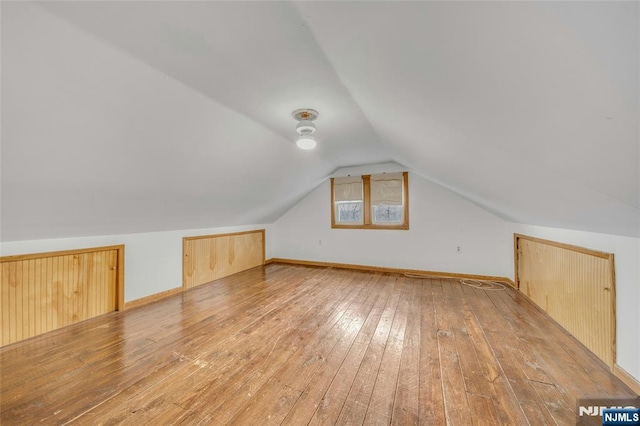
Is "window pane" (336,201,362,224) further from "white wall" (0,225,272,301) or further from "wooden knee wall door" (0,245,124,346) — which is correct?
"wooden knee wall door" (0,245,124,346)

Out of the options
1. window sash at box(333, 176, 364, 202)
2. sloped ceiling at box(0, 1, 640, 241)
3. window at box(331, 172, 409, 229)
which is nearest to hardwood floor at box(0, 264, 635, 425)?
sloped ceiling at box(0, 1, 640, 241)

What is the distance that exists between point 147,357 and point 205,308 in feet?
3.45

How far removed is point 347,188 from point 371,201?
1.93 ft

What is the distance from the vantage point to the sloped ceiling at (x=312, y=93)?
0.79 m

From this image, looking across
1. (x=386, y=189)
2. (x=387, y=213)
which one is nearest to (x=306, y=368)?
(x=387, y=213)

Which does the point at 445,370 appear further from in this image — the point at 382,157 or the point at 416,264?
the point at 382,157

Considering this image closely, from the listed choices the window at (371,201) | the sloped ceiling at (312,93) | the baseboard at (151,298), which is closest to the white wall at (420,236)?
the window at (371,201)

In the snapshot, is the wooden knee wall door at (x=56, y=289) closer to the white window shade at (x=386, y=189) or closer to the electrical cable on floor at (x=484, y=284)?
the white window shade at (x=386, y=189)

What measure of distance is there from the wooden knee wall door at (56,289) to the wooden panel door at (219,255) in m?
0.97

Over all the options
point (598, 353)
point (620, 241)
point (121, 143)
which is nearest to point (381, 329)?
point (598, 353)

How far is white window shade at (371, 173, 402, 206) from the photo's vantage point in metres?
4.76

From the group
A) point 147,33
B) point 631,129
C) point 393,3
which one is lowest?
point 631,129

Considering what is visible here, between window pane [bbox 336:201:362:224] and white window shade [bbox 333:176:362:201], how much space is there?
0.12m

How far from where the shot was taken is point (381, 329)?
2502mm
